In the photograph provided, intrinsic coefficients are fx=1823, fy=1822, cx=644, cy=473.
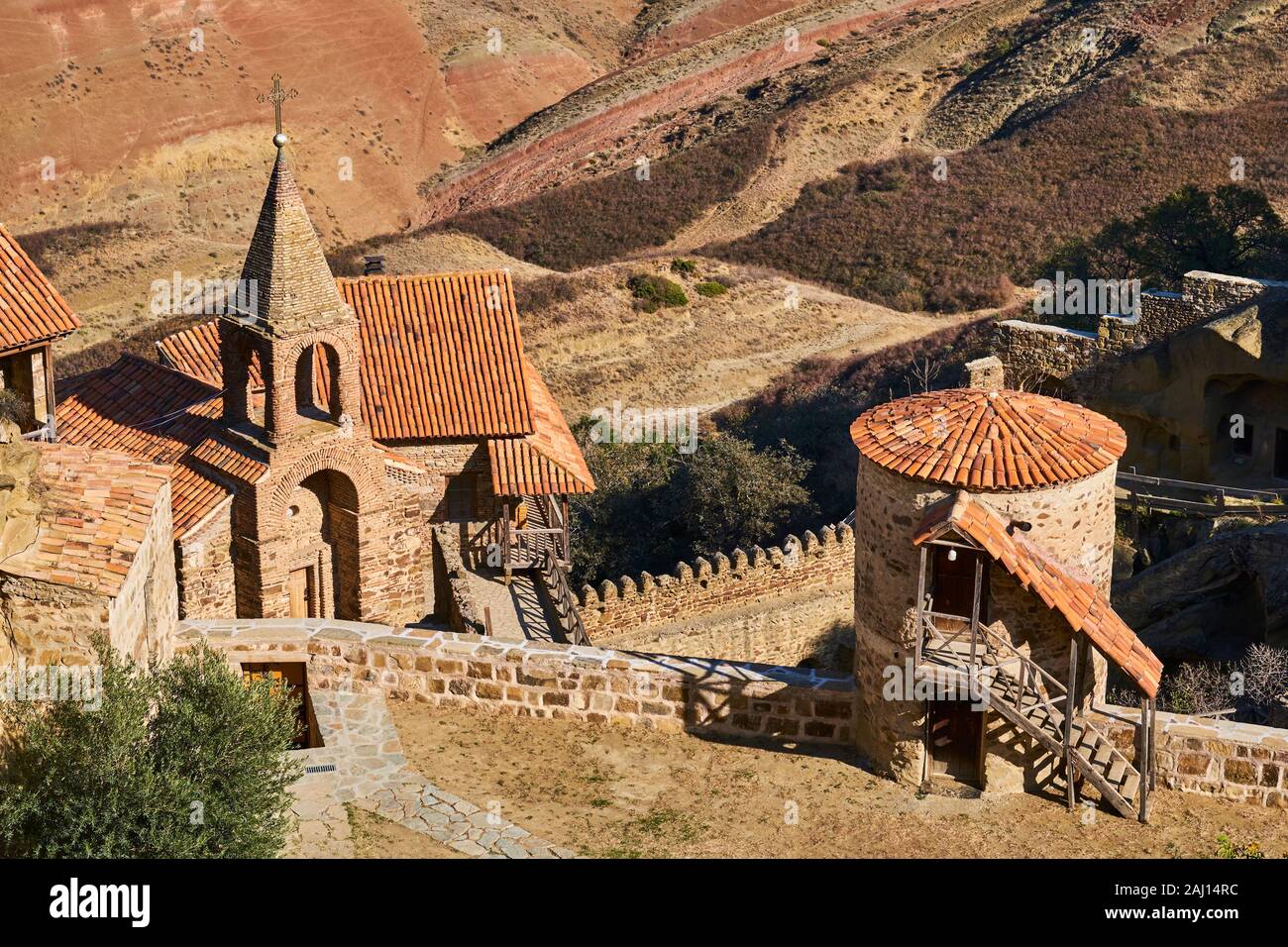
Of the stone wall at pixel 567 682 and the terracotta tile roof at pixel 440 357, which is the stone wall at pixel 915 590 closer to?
the stone wall at pixel 567 682

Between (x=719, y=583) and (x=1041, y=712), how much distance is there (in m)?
15.3

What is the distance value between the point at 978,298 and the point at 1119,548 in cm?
2112

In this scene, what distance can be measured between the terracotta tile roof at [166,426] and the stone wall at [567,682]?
26.3 ft

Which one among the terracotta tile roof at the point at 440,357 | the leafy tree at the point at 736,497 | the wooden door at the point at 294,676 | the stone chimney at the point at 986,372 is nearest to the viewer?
the wooden door at the point at 294,676

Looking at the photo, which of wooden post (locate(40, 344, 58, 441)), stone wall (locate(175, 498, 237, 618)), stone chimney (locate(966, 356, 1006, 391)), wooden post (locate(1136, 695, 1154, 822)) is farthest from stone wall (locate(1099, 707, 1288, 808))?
stone chimney (locate(966, 356, 1006, 391))

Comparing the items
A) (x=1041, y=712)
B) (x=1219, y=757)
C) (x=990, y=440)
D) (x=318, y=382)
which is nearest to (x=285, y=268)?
(x=318, y=382)

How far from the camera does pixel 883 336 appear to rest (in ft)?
177

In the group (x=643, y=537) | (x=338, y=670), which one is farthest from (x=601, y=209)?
(x=338, y=670)

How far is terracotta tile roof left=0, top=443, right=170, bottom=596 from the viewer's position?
16.1m

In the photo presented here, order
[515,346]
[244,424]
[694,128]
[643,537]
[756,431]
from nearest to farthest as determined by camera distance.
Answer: [244,424]
[515,346]
[643,537]
[756,431]
[694,128]

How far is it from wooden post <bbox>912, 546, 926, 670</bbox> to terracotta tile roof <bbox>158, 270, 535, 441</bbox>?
13.8m

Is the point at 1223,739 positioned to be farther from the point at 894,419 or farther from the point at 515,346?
the point at 515,346

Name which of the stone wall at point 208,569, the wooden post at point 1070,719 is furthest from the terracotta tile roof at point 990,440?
the stone wall at point 208,569

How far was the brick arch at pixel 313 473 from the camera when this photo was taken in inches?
1078
